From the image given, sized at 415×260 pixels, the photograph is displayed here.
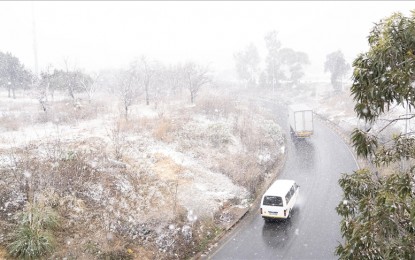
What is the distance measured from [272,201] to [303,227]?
217 cm

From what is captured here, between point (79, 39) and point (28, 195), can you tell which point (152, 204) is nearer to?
point (28, 195)

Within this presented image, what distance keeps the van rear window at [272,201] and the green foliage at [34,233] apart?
1079 cm

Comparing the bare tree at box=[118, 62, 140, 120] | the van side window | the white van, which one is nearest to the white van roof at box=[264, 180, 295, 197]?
the white van

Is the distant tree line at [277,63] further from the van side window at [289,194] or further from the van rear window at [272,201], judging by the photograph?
the van rear window at [272,201]

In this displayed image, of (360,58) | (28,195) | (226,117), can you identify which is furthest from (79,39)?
(360,58)

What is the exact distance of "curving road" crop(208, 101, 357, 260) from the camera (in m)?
15.1

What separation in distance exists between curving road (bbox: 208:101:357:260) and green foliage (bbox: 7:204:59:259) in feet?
23.9

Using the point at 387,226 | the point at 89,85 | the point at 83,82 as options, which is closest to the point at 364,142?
the point at 387,226

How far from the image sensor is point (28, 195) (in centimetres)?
1487

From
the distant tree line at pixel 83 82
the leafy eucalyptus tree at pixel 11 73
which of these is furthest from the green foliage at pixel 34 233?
the leafy eucalyptus tree at pixel 11 73

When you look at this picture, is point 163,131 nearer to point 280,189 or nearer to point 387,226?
point 280,189

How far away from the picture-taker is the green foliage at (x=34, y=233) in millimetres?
12107

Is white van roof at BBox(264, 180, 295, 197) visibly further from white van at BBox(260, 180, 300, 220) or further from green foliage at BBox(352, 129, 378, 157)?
green foliage at BBox(352, 129, 378, 157)

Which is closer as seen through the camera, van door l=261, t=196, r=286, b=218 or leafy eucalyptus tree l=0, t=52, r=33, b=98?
van door l=261, t=196, r=286, b=218
